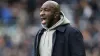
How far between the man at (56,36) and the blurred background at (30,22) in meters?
7.76

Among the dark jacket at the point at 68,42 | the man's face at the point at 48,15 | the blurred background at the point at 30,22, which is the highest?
the man's face at the point at 48,15

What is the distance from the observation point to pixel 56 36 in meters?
7.08

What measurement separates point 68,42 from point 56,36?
18cm

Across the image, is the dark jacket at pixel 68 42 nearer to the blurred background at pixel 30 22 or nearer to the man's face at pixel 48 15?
the man's face at pixel 48 15

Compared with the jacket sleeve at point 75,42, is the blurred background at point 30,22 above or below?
below

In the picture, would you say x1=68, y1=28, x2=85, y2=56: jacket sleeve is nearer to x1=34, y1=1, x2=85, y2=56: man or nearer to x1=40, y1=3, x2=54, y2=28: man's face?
x1=34, y1=1, x2=85, y2=56: man

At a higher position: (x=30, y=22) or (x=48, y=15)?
(x=48, y=15)

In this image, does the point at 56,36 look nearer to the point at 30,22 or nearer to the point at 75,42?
the point at 75,42

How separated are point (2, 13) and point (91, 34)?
11.9 ft

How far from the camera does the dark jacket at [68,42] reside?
6992 mm

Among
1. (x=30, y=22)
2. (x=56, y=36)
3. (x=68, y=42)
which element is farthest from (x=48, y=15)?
(x=30, y=22)

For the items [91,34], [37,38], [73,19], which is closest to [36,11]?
[73,19]

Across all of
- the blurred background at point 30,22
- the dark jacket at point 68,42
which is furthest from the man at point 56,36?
the blurred background at point 30,22

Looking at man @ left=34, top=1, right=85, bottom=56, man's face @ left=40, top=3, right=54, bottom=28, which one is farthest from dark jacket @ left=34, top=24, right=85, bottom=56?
man's face @ left=40, top=3, right=54, bottom=28
